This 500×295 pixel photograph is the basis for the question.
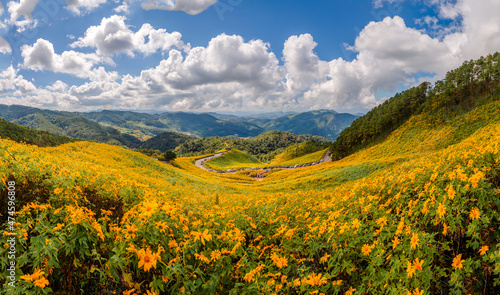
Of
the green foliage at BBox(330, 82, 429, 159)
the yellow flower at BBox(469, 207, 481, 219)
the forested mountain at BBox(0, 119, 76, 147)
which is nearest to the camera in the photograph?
the yellow flower at BBox(469, 207, 481, 219)

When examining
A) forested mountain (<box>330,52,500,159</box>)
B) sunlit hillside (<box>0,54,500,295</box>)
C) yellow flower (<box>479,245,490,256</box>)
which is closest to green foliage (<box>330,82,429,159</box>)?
forested mountain (<box>330,52,500,159</box>)

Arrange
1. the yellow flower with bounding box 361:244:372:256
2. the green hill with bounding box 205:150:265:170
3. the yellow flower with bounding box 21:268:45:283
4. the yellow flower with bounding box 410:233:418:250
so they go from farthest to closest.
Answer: the green hill with bounding box 205:150:265:170, the yellow flower with bounding box 361:244:372:256, the yellow flower with bounding box 410:233:418:250, the yellow flower with bounding box 21:268:45:283

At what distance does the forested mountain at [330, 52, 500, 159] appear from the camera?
200 ft

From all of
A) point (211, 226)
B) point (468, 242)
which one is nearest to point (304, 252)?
point (211, 226)

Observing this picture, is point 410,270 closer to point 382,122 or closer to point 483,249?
point 483,249

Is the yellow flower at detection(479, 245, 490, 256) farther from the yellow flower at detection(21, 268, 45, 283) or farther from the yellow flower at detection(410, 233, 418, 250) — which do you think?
the yellow flower at detection(21, 268, 45, 283)

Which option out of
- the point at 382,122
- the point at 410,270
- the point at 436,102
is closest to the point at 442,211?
the point at 410,270

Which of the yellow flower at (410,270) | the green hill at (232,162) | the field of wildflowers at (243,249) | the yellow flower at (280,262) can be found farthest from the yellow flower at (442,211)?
the green hill at (232,162)

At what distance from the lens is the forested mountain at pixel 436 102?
6106cm

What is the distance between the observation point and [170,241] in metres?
4.18

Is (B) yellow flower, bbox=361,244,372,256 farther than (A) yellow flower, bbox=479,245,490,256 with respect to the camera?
Yes

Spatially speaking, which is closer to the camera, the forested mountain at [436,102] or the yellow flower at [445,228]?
the yellow flower at [445,228]

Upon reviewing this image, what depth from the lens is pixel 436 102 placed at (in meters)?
68.1

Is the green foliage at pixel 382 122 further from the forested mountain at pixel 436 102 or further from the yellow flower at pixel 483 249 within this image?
the yellow flower at pixel 483 249
